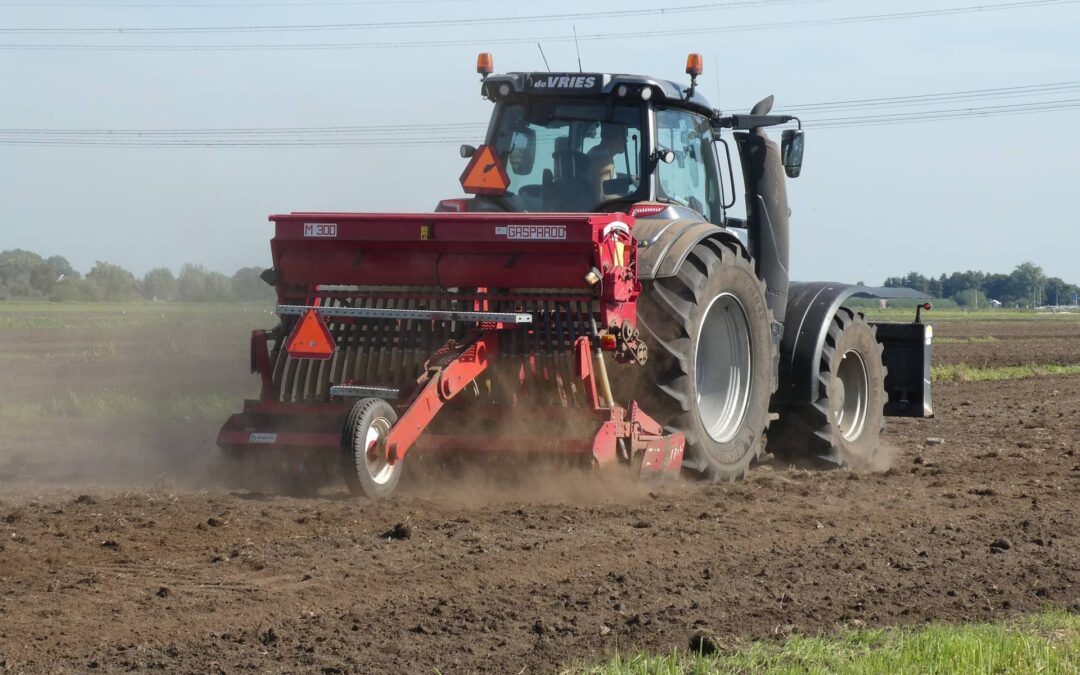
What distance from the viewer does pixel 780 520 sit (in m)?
6.77

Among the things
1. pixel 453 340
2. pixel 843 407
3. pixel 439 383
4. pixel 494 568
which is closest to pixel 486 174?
pixel 453 340

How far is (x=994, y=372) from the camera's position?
21.0m

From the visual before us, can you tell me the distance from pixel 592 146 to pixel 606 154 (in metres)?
0.12

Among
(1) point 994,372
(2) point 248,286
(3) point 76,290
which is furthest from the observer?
(3) point 76,290

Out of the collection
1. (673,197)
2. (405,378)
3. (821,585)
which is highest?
(673,197)

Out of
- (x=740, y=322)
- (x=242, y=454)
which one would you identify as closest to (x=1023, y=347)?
(x=740, y=322)

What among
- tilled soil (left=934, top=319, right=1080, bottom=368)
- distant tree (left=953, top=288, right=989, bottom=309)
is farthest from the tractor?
distant tree (left=953, top=288, right=989, bottom=309)

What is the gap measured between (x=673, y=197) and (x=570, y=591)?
12.4 ft

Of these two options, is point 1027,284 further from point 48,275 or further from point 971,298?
point 48,275

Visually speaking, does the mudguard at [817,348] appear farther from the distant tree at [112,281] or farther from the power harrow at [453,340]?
the distant tree at [112,281]

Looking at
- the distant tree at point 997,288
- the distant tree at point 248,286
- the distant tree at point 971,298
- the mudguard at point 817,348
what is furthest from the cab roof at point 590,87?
the distant tree at point 997,288

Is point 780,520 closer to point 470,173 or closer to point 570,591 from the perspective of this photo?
point 570,591

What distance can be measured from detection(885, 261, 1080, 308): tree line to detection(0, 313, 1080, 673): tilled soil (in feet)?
365

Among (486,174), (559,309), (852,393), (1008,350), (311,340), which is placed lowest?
(1008,350)
